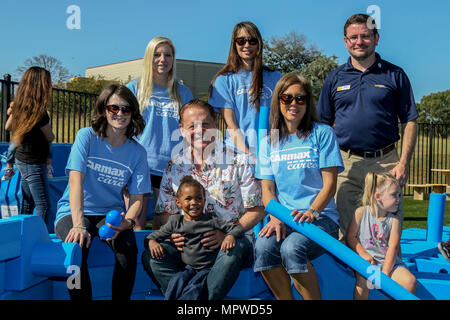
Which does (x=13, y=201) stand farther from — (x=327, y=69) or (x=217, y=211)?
(x=327, y=69)

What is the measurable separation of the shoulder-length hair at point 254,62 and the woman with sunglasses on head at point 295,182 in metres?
0.63

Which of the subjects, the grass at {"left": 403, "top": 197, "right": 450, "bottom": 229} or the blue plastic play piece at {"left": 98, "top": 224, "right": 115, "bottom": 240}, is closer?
the blue plastic play piece at {"left": 98, "top": 224, "right": 115, "bottom": 240}

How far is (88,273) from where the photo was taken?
245 cm

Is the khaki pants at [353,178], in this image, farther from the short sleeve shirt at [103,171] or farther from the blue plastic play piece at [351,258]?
the short sleeve shirt at [103,171]

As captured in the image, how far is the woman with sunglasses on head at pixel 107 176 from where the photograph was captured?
8.18ft

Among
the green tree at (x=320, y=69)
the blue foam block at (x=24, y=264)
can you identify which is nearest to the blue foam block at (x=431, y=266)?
the blue foam block at (x=24, y=264)

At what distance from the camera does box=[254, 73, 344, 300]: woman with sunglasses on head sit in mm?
2383

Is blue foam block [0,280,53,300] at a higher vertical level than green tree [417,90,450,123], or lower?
lower

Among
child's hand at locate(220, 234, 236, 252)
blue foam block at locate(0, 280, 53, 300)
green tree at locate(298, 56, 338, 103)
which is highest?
green tree at locate(298, 56, 338, 103)

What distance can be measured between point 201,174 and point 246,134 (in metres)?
0.73

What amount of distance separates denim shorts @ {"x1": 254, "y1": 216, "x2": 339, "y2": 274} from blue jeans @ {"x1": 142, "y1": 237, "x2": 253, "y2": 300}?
0.09m

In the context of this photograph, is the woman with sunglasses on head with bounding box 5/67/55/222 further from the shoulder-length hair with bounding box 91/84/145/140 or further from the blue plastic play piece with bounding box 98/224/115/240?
the blue plastic play piece with bounding box 98/224/115/240

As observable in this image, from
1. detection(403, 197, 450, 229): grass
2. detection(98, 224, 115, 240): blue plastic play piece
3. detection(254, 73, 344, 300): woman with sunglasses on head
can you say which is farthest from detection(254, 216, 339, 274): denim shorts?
detection(403, 197, 450, 229): grass
